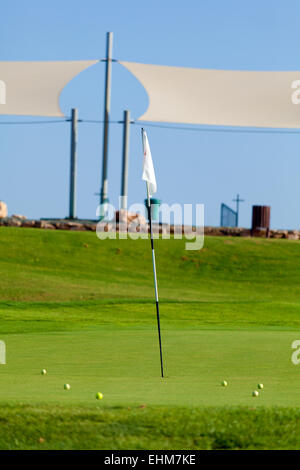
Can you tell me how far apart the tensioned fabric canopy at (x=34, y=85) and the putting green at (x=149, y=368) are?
460 inches

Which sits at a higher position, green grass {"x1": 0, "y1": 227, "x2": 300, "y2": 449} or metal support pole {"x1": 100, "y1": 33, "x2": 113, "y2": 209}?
metal support pole {"x1": 100, "y1": 33, "x2": 113, "y2": 209}

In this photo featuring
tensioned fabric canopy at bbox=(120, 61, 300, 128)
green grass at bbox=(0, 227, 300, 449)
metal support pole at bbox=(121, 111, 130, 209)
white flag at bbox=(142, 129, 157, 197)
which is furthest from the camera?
metal support pole at bbox=(121, 111, 130, 209)

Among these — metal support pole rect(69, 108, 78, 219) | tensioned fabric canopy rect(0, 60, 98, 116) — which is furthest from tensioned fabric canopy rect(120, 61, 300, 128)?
tensioned fabric canopy rect(0, 60, 98, 116)

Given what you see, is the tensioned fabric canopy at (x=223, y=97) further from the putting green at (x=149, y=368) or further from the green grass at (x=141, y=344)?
the putting green at (x=149, y=368)

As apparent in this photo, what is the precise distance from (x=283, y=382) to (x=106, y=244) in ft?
55.9

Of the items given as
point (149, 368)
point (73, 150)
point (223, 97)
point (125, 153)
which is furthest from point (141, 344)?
point (73, 150)

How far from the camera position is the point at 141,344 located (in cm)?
1057

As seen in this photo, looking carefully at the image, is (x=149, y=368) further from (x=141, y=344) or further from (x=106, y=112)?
(x=106, y=112)

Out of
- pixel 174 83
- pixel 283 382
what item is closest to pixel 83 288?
pixel 174 83

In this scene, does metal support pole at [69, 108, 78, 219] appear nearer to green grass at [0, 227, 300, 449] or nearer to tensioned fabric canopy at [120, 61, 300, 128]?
green grass at [0, 227, 300, 449]

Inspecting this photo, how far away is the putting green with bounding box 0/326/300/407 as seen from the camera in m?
6.39

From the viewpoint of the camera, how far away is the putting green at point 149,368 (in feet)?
21.0

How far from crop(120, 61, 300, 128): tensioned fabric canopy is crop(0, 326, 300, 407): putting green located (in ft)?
39.5

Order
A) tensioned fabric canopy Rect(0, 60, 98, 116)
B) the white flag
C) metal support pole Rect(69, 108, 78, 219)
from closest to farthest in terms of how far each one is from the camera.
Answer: the white flag
tensioned fabric canopy Rect(0, 60, 98, 116)
metal support pole Rect(69, 108, 78, 219)
